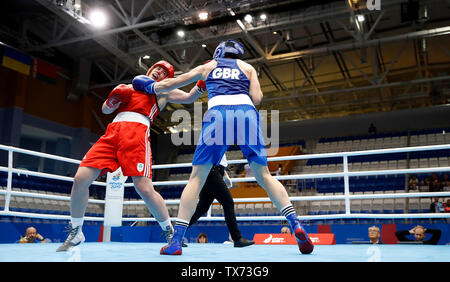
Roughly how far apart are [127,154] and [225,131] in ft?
2.38

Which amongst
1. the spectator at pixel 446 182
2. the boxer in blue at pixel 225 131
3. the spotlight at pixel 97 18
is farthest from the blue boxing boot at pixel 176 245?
the spectator at pixel 446 182

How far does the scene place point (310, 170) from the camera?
1434 centimetres

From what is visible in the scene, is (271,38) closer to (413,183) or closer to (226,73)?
(413,183)

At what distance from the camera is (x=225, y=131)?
2283mm

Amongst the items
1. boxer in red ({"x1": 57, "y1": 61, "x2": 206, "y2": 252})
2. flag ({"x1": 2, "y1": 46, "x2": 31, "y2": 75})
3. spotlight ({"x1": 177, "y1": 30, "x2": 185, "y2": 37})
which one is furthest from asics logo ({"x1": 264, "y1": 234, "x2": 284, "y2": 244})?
flag ({"x1": 2, "y1": 46, "x2": 31, "y2": 75})

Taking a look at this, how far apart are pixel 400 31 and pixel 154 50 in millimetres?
8507

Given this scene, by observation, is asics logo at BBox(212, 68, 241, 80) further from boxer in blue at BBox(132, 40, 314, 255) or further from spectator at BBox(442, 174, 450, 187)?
spectator at BBox(442, 174, 450, 187)

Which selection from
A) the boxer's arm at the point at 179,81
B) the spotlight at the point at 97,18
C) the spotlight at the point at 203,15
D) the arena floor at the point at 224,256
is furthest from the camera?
the spotlight at the point at 97,18

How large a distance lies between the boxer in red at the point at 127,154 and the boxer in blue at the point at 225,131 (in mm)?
226

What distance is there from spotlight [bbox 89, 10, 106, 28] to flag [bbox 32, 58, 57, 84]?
161 inches

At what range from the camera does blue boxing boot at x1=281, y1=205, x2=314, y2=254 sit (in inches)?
87.0

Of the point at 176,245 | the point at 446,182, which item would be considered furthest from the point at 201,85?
the point at 446,182

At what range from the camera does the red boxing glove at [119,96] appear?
8.77 ft

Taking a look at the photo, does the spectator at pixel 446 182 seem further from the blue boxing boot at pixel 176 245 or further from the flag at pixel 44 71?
the flag at pixel 44 71
